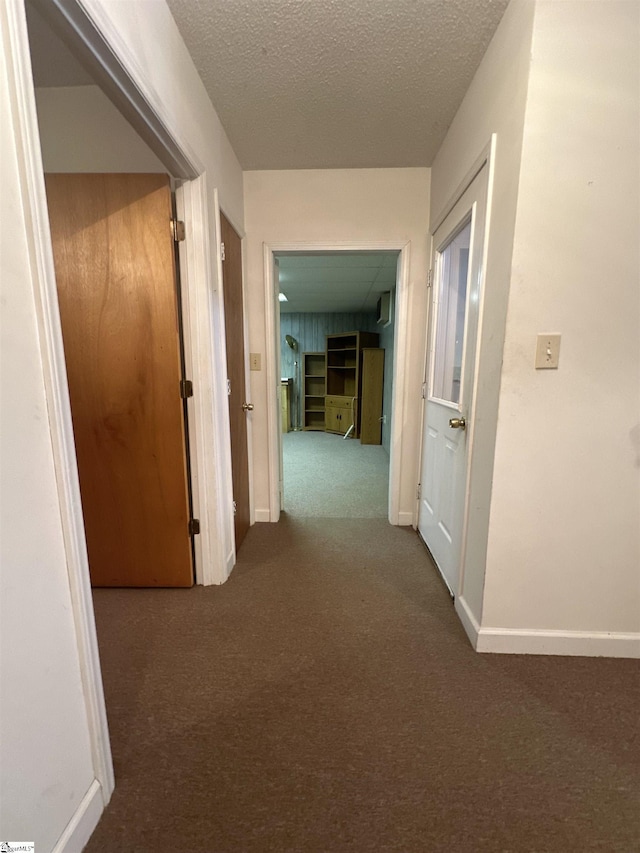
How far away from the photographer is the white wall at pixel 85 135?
1582 mm

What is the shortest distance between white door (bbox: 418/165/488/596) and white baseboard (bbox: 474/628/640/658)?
26cm

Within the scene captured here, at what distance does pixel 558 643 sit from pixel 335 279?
12.5ft

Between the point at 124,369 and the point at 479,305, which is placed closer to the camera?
the point at 479,305

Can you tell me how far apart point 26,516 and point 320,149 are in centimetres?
229

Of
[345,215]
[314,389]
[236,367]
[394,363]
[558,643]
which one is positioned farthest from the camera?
[314,389]

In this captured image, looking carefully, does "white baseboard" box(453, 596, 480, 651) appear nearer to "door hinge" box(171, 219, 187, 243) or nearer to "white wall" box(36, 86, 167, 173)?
"door hinge" box(171, 219, 187, 243)

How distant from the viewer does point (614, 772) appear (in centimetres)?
103

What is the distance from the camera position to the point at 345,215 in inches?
88.7

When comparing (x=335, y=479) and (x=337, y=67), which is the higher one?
(x=337, y=67)

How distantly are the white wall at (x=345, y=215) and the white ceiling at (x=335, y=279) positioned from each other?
134 millimetres

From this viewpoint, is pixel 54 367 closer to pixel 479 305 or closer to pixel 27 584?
pixel 27 584

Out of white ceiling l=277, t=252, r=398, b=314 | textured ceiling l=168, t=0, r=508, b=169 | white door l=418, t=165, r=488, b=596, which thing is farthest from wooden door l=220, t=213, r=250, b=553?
white door l=418, t=165, r=488, b=596

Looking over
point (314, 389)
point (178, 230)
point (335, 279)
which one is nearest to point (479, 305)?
point (178, 230)

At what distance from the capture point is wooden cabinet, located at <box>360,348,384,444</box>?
16.4 ft
